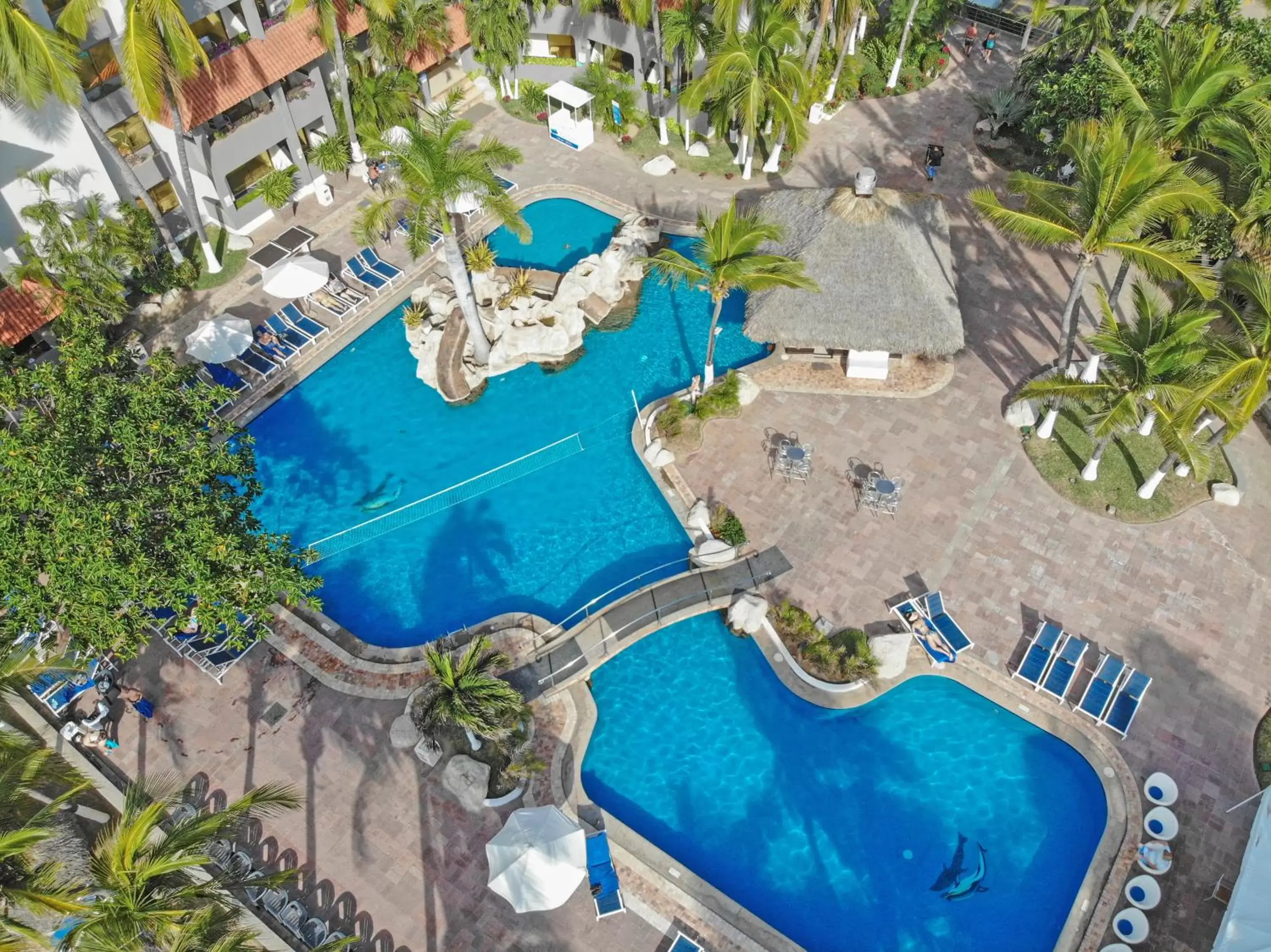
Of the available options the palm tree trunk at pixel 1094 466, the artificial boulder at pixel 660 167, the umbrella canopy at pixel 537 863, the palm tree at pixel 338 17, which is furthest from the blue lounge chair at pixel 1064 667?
the palm tree at pixel 338 17

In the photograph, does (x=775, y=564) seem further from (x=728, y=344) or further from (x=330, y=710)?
(x=330, y=710)

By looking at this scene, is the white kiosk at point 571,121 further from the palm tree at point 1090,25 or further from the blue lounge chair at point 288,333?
the palm tree at point 1090,25

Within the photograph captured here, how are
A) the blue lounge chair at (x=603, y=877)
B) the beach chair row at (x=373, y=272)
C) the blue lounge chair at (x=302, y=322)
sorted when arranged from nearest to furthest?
the blue lounge chair at (x=603, y=877)
the blue lounge chair at (x=302, y=322)
the beach chair row at (x=373, y=272)

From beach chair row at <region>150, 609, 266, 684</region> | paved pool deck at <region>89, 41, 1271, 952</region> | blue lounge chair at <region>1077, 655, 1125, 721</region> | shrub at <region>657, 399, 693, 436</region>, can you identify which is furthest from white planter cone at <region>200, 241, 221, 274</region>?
blue lounge chair at <region>1077, 655, 1125, 721</region>

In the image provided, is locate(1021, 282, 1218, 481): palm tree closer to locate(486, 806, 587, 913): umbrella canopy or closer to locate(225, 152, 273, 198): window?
locate(486, 806, 587, 913): umbrella canopy

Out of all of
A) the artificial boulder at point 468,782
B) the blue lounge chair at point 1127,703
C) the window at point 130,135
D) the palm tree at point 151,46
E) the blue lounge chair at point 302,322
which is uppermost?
the palm tree at point 151,46

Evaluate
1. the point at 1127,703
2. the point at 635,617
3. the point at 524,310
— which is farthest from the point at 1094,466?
the point at 524,310
